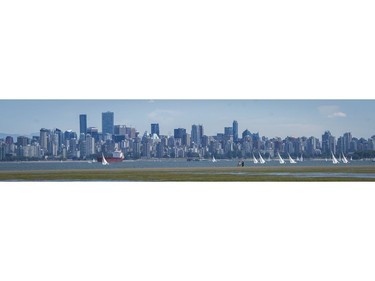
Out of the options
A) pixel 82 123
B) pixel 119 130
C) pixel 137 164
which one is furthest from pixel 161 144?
pixel 82 123

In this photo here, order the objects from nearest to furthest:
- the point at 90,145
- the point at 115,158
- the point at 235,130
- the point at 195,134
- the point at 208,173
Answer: the point at 208,173
the point at 235,130
the point at 195,134
the point at 90,145
the point at 115,158

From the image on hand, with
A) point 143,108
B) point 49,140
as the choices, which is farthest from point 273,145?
point 49,140

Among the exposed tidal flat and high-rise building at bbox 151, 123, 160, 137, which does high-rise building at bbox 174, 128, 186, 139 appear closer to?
high-rise building at bbox 151, 123, 160, 137

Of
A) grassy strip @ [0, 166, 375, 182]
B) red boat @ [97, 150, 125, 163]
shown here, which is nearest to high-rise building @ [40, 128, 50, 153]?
grassy strip @ [0, 166, 375, 182]

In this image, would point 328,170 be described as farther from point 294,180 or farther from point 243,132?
point 243,132

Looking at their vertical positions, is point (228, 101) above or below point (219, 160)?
above

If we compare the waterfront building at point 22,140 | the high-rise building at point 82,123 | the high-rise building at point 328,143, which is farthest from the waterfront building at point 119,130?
the high-rise building at point 328,143

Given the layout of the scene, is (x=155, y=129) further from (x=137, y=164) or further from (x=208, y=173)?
(x=208, y=173)
